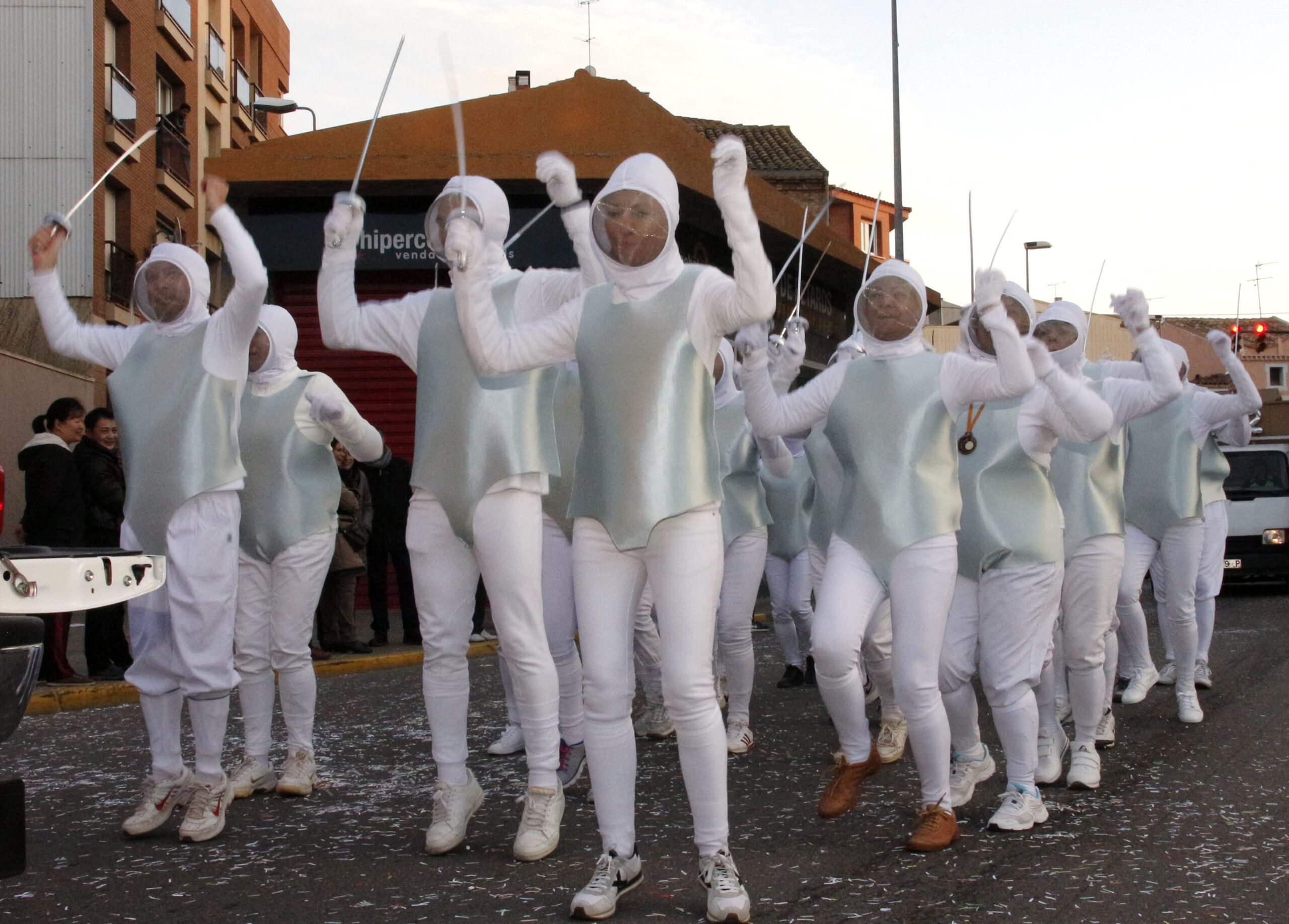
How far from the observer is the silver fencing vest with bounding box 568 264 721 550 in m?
4.42

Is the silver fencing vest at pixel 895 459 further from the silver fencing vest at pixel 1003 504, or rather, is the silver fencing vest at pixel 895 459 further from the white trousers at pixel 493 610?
the white trousers at pixel 493 610

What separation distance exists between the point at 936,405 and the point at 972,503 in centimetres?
61

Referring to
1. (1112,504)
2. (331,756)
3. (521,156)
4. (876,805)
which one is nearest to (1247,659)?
(1112,504)

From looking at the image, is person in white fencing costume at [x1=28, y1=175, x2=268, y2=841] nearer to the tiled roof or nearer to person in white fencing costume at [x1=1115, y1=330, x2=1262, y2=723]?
person in white fencing costume at [x1=1115, y1=330, x2=1262, y2=723]

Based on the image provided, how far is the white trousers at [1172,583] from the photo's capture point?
8.55 metres

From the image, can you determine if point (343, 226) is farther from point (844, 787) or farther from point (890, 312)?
point (844, 787)

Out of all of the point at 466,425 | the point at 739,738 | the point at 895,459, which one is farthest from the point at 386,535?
the point at 895,459

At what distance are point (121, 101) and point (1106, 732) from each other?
81.8 ft

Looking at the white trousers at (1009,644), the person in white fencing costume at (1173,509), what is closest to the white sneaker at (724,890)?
the white trousers at (1009,644)

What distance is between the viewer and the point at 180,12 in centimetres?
3094

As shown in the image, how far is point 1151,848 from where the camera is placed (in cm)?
509

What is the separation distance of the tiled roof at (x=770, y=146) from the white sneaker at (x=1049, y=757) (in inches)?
1120

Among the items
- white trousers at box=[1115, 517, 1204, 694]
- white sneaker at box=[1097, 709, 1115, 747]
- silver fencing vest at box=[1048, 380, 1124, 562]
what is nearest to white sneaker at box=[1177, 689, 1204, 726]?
white trousers at box=[1115, 517, 1204, 694]

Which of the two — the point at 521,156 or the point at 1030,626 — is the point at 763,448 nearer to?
the point at 1030,626
